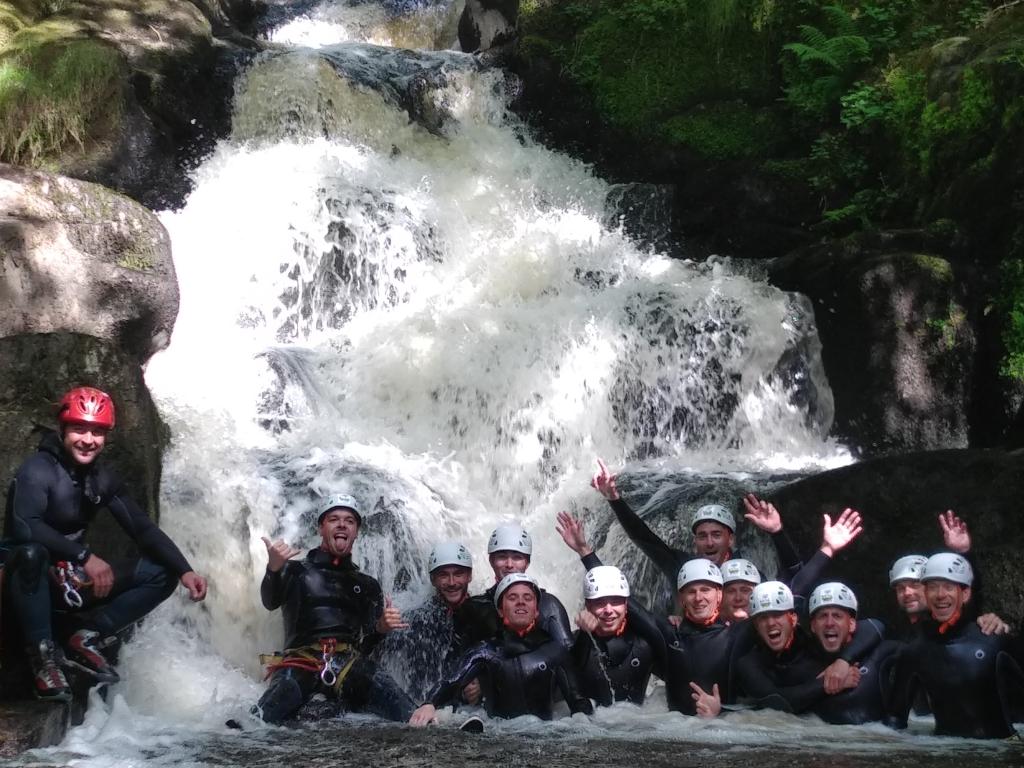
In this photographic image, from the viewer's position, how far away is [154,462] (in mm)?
6758

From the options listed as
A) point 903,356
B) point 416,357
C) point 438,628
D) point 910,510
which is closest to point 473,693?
point 438,628

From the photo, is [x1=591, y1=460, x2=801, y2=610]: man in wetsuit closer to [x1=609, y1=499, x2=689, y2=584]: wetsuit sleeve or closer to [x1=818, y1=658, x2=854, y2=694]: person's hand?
[x1=609, y1=499, x2=689, y2=584]: wetsuit sleeve

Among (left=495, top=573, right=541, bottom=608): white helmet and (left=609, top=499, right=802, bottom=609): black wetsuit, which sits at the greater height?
(left=609, top=499, right=802, bottom=609): black wetsuit

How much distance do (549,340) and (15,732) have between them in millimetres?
7246

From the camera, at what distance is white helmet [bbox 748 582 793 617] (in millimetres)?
5559

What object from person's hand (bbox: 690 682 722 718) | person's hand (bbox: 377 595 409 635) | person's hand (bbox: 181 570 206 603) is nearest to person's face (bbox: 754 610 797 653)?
person's hand (bbox: 690 682 722 718)

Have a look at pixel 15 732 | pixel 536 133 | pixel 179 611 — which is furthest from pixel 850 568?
pixel 536 133

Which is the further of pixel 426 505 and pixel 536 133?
pixel 536 133

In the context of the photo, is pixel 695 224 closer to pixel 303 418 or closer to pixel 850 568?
pixel 303 418

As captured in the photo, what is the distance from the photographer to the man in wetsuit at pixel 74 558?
481 cm

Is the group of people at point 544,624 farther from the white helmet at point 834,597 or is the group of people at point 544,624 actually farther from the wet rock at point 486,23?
the wet rock at point 486,23

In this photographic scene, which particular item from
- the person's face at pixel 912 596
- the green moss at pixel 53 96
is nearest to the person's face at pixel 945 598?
the person's face at pixel 912 596

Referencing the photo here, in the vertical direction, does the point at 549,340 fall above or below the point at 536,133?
below

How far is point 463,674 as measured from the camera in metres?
5.61
